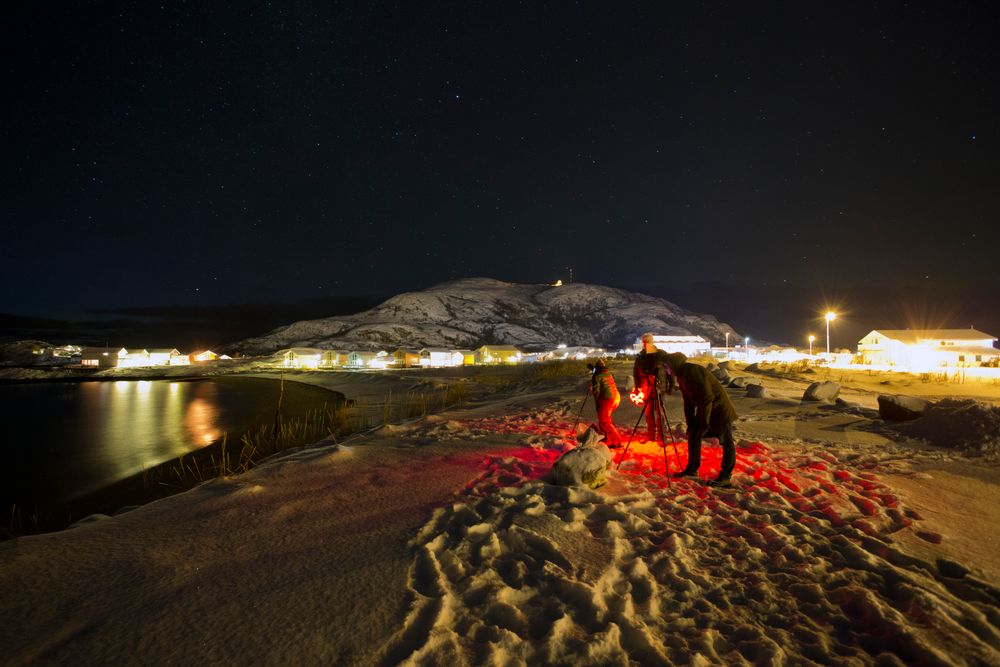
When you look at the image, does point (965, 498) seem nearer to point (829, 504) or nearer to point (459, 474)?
point (829, 504)

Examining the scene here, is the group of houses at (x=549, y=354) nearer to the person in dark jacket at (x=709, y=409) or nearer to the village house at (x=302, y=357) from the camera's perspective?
the village house at (x=302, y=357)

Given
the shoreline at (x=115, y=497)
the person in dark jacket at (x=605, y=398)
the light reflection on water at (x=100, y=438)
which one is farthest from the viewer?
the light reflection on water at (x=100, y=438)

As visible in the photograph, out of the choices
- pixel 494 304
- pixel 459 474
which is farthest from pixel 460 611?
pixel 494 304

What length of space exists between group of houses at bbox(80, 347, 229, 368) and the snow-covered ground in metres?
113

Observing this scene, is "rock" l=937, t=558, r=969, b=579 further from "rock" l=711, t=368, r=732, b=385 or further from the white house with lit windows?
the white house with lit windows

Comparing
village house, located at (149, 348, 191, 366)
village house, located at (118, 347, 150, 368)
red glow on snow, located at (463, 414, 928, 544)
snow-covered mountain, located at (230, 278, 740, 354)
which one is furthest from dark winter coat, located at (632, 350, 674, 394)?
village house, located at (118, 347, 150, 368)

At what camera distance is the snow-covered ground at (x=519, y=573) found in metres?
3.00

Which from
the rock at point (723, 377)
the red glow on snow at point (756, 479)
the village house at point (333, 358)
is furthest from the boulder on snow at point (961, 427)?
the village house at point (333, 358)

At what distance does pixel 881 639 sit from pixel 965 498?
4.47 m

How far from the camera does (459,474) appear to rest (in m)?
6.86

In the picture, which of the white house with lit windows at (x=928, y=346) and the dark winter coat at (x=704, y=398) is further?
the white house with lit windows at (x=928, y=346)

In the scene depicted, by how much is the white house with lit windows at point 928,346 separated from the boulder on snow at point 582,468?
5734cm

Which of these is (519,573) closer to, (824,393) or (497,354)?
(824,393)

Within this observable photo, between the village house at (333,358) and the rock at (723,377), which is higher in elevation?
the rock at (723,377)
